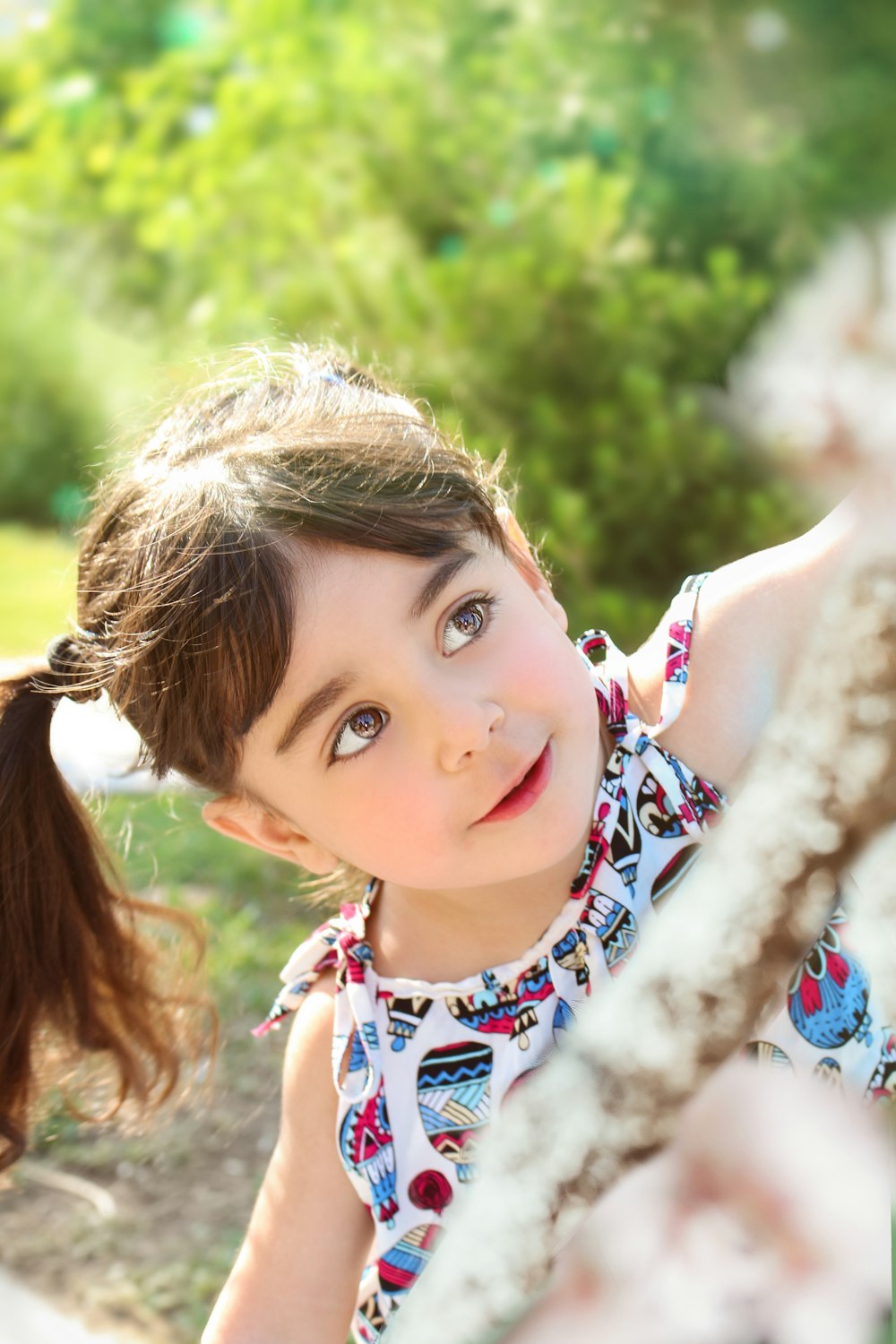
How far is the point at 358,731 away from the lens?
1174 mm

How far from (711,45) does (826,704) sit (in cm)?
225

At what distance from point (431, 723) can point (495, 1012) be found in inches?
15.5

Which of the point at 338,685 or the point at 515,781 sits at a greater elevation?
the point at 338,685

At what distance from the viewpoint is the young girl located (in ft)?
3.83

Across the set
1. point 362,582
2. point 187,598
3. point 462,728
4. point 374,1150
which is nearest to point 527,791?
point 462,728

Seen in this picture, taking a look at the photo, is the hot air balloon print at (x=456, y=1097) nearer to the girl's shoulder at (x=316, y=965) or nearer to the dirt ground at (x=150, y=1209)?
the girl's shoulder at (x=316, y=965)

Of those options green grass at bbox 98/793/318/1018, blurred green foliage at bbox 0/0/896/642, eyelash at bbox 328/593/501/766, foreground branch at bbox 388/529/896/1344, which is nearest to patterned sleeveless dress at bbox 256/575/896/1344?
eyelash at bbox 328/593/501/766

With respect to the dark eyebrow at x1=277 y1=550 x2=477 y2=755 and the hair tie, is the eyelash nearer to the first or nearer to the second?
the dark eyebrow at x1=277 y1=550 x2=477 y2=755

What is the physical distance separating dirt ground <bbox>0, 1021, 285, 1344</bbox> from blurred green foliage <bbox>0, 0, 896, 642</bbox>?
1.18 m

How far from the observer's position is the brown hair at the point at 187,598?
120 cm

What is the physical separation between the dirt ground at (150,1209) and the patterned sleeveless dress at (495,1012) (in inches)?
23.7

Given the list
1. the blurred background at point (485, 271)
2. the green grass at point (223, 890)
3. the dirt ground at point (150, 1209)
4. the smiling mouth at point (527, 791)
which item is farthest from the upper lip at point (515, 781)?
the green grass at point (223, 890)

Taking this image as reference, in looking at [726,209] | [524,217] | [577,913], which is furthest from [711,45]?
[577,913]

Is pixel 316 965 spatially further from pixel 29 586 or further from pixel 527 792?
pixel 29 586
